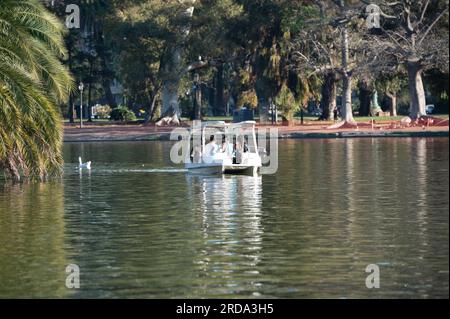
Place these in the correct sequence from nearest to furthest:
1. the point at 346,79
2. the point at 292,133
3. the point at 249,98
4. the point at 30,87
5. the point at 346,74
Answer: the point at 30,87
the point at 292,133
the point at 346,74
the point at 346,79
the point at 249,98

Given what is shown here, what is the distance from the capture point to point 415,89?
8225 centimetres

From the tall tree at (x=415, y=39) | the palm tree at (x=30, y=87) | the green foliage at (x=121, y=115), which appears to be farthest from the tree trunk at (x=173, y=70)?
the palm tree at (x=30, y=87)

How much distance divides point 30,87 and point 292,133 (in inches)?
1824

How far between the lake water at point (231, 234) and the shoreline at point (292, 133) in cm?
2845

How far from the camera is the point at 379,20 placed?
82.5 m

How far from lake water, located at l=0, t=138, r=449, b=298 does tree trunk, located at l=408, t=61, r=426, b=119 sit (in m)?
33.3

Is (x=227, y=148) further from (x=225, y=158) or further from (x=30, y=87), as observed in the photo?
(x=30, y=87)

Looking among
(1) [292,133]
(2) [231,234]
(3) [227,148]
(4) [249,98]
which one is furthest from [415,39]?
(2) [231,234]

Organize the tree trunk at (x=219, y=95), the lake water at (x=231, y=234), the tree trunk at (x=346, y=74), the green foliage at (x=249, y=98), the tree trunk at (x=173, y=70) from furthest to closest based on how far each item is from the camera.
→ the tree trunk at (x=219, y=95) < the tree trunk at (x=173, y=70) < the green foliage at (x=249, y=98) < the tree trunk at (x=346, y=74) < the lake water at (x=231, y=234)

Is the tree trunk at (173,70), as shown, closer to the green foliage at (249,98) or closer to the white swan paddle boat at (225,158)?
the green foliage at (249,98)

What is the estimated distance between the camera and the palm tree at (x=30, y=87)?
3578 centimetres

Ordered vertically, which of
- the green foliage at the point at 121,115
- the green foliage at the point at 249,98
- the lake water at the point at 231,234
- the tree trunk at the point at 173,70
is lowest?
the lake water at the point at 231,234
